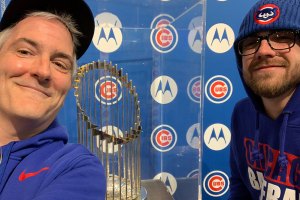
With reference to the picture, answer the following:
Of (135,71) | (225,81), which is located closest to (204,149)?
(225,81)

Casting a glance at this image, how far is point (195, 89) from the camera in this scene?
112cm

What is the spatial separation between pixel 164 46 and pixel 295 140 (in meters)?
0.75

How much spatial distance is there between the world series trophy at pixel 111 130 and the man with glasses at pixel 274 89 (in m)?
0.37

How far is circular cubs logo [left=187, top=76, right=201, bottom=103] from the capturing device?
3.55ft

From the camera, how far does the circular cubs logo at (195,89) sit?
1.08m

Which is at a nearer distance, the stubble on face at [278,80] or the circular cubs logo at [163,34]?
the stubble on face at [278,80]

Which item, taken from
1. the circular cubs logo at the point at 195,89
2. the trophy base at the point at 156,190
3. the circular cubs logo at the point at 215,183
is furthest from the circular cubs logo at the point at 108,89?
the circular cubs logo at the point at 215,183

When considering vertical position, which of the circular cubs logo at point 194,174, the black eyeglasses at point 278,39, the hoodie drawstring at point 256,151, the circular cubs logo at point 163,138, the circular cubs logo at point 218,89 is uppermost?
the black eyeglasses at point 278,39

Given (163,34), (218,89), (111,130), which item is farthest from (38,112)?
(218,89)

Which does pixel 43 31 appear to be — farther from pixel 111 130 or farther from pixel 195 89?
pixel 195 89

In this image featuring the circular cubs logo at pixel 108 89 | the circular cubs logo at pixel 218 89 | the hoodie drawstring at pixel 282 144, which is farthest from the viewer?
the circular cubs logo at pixel 218 89

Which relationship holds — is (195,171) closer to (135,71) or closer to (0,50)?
(135,71)

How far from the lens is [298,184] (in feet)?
2.31

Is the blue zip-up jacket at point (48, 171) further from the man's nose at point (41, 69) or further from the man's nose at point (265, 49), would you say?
the man's nose at point (265, 49)
